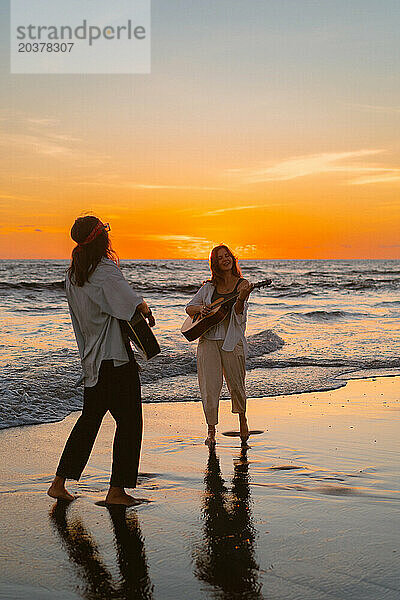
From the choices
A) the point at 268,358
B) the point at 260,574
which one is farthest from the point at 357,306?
the point at 260,574

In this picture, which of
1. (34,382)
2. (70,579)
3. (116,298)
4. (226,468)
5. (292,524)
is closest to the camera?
(70,579)

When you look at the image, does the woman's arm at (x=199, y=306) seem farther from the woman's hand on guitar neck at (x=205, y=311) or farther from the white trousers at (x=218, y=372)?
the white trousers at (x=218, y=372)

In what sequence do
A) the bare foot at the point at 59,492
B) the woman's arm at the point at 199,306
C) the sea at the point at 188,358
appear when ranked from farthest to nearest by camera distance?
the sea at the point at 188,358
the woman's arm at the point at 199,306
the bare foot at the point at 59,492

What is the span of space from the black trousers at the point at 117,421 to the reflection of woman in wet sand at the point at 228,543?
0.62m

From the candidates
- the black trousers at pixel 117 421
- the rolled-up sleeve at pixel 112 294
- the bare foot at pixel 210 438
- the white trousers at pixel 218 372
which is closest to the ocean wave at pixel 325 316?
the white trousers at pixel 218 372

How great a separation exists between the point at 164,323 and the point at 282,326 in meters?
3.41

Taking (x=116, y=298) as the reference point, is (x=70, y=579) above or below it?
below

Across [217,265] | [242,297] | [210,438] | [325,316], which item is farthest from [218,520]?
[325,316]

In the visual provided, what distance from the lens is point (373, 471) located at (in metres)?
5.14

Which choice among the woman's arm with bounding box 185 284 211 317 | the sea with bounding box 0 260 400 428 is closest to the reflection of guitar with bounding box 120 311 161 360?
the woman's arm with bounding box 185 284 211 317

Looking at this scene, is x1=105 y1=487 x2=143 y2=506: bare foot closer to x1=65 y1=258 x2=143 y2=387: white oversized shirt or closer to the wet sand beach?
the wet sand beach

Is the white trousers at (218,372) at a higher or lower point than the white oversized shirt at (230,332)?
lower

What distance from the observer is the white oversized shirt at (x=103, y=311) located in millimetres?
4367

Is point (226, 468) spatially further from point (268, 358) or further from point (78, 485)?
point (268, 358)
